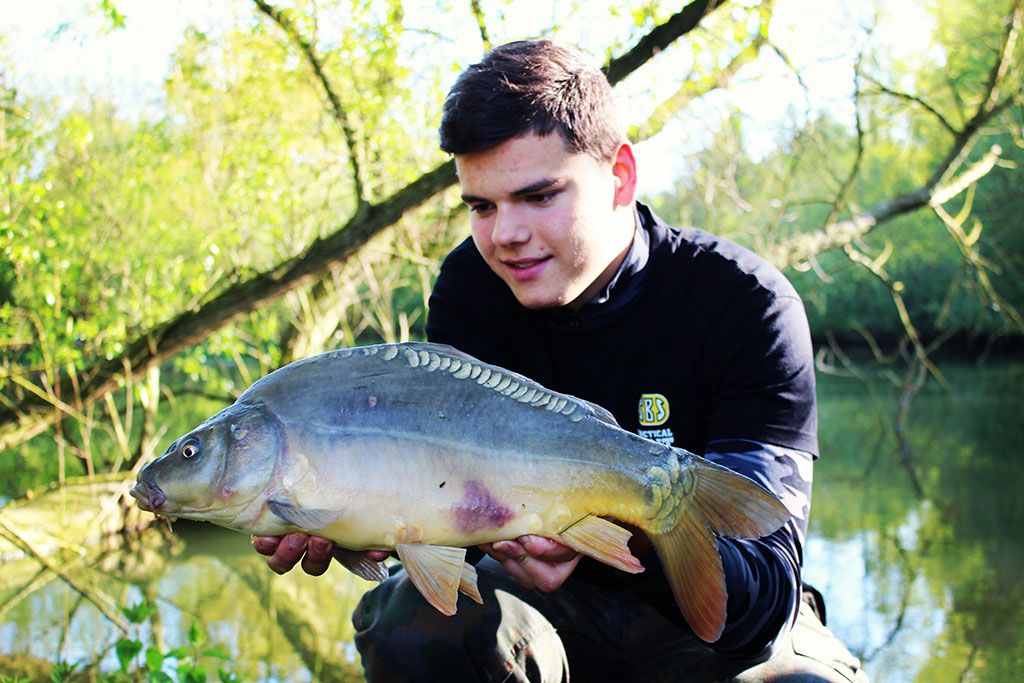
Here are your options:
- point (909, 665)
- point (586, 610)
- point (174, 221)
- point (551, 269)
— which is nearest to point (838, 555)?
point (909, 665)

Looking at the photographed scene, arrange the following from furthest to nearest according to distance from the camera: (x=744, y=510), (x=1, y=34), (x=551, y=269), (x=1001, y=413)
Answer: (x=1001, y=413) < (x=1, y=34) < (x=551, y=269) < (x=744, y=510)

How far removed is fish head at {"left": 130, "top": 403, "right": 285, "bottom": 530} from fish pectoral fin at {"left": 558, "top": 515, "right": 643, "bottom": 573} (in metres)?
0.48

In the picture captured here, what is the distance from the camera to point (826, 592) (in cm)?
410

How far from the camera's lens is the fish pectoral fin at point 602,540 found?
135 centimetres

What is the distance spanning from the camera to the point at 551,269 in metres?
1.86

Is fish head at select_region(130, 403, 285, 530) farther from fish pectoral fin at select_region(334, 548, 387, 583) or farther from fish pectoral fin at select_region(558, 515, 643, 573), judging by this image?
fish pectoral fin at select_region(558, 515, 643, 573)

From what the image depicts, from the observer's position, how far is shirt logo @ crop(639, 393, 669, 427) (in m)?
1.95

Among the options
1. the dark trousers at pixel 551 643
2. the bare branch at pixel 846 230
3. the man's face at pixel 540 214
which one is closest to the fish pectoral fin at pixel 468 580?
the dark trousers at pixel 551 643

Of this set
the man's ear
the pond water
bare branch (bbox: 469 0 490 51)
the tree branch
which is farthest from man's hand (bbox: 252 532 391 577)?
bare branch (bbox: 469 0 490 51)

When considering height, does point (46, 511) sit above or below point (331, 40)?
below

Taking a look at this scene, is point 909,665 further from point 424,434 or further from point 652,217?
point 424,434

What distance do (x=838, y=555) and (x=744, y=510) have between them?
3.78 m

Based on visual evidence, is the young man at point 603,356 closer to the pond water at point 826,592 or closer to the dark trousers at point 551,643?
the dark trousers at point 551,643

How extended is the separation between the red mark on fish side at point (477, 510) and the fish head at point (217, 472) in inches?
11.6
